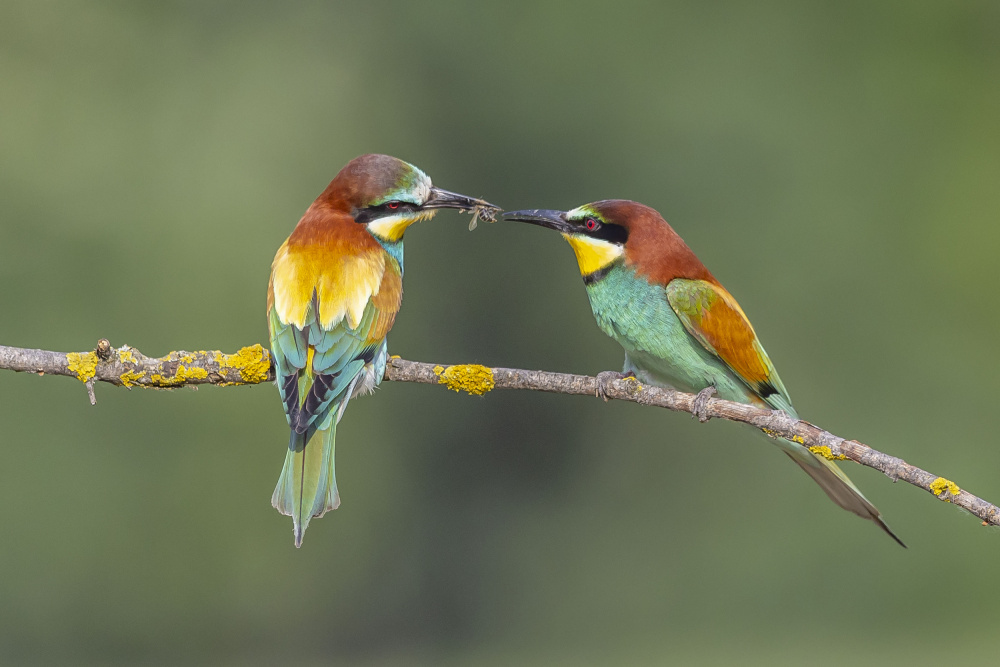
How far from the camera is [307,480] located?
268 cm

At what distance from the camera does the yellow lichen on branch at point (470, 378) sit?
99.3 inches

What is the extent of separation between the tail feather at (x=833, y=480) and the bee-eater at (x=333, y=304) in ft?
3.48

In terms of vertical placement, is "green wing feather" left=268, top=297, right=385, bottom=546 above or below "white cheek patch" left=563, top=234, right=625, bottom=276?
below

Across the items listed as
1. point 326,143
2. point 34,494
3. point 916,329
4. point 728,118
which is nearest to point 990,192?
point 916,329

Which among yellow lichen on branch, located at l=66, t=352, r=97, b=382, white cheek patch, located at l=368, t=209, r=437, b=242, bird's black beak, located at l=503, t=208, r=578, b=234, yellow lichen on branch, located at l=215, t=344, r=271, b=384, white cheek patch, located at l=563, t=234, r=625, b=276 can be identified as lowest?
yellow lichen on branch, located at l=66, t=352, r=97, b=382

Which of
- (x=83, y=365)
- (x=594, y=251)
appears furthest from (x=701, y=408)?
(x=83, y=365)

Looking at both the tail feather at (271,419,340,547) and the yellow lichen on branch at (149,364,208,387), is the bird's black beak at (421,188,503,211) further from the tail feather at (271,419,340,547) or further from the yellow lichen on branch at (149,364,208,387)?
the yellow lichen on branch at (149,364,208,387)

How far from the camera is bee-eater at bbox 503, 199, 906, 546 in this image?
115 inches

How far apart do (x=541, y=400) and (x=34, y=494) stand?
5467 mm

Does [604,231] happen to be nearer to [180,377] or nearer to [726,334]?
[726,334]

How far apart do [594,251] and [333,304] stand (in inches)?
28.4

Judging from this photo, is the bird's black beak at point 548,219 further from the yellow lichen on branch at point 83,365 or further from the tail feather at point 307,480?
the yellow lichen on branch at point 83,365

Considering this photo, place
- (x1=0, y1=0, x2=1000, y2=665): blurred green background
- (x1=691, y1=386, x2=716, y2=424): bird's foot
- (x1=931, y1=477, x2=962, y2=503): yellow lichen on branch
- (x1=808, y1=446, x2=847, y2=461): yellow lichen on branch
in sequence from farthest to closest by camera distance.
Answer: (x1=0, y1=0, x2=1000, y2=665): blurred green background, (x1=691, y1=386, x2=716, y2=424): bird's foot, (x1=808, y1=446, x2=847, y2=461): yellow lichen on branch, (x1=931, y1=477, x2=962, y2=503): yellow lichen on branch

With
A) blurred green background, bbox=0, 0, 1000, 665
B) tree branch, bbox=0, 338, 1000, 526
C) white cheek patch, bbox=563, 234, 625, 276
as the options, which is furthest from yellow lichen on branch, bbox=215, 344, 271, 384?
blurred green background, bbox=0, 0, 1000, 665
